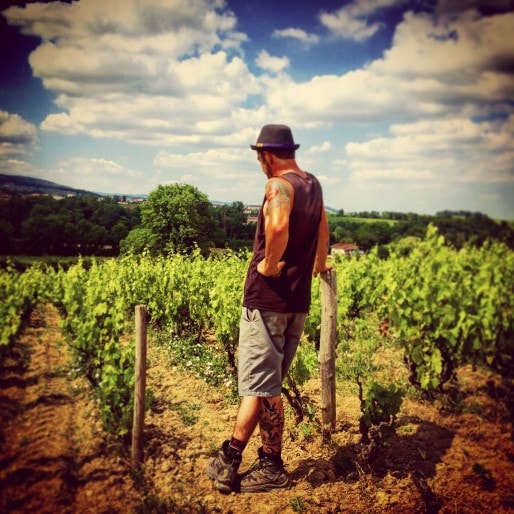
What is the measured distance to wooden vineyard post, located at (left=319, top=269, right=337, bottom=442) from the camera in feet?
11.1

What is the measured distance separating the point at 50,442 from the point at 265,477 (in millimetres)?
1730

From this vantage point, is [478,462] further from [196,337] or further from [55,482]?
[196,337]

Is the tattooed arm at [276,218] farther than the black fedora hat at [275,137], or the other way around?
the black fedora hat at [275,137]

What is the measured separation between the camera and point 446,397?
14.9ft

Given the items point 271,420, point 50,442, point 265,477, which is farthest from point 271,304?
point 50,442

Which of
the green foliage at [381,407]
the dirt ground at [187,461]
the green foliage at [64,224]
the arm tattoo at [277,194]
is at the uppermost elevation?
the arm tattoo at [277,194]

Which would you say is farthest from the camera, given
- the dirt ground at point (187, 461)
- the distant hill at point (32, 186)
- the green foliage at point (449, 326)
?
the green foliage at point (449, 326)

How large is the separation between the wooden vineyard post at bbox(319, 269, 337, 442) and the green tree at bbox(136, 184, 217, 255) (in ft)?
8.27

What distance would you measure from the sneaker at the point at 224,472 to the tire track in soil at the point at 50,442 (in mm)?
635

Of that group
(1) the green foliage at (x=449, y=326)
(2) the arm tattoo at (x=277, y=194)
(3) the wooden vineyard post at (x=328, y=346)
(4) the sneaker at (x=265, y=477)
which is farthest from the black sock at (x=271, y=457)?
(1) the green foliage at (x=449, y=326)

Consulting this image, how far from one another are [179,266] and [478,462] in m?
6.03

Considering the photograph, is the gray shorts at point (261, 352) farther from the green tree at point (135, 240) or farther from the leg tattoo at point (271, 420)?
the green tree at point (135, 240)

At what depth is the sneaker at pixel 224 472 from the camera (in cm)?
277

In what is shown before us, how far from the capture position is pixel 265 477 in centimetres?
287
